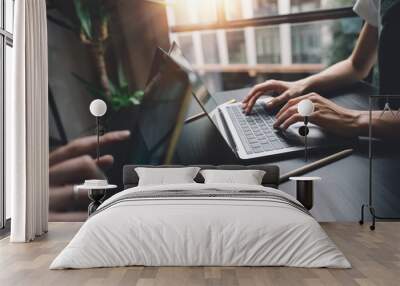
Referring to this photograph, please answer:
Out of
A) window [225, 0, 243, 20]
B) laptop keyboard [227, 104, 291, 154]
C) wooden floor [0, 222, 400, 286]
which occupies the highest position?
window [225, 0, 243, 20]

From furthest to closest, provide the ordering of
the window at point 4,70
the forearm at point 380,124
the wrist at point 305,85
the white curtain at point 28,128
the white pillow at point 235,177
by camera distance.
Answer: the wrist at point 305,85 → the forearm at point 380,124 → the white pillow at point 235,177 → the window at point 4,70 → the white curtain at point 28,128

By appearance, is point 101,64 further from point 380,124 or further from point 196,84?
point 380,124

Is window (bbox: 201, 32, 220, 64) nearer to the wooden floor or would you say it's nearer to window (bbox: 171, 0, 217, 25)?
window (bbox: 171, 0, 217, 25)

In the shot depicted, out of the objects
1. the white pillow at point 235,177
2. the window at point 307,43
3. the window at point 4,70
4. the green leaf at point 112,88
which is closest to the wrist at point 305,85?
the window at point 307,43

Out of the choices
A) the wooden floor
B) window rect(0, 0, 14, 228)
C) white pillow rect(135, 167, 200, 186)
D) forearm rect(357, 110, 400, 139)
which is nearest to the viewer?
the wooden floor

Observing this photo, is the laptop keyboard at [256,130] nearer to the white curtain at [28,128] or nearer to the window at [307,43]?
the window at [307,43]

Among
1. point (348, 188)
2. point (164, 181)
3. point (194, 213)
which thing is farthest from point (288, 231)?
point (348, 188)

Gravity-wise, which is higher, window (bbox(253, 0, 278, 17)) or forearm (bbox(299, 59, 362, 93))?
window (bbox(253, 0, 278, 17))

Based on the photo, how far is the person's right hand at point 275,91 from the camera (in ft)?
25.1

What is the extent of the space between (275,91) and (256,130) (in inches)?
23.8

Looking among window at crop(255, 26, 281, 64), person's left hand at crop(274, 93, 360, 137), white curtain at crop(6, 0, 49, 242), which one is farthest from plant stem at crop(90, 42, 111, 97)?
person's left hand at crop(274, 93, 360, 137)

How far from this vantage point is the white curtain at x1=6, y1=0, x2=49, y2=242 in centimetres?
599

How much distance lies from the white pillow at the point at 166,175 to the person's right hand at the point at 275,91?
1232 millimetres

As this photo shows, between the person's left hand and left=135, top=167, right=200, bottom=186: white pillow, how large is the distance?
4.59 feet
